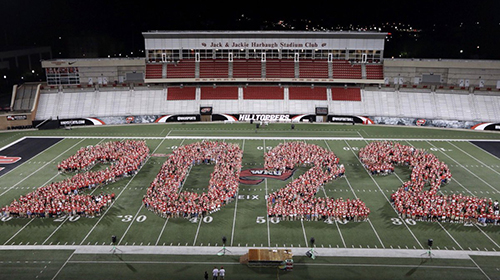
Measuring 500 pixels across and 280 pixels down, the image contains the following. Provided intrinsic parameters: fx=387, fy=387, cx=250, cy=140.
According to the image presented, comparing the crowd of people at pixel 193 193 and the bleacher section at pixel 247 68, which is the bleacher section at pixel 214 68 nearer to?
the bleacher section at pixel 247 68

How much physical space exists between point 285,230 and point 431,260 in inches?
310

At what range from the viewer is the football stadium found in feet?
66.5

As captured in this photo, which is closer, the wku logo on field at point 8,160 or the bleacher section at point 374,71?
the wku logo on field at point 8,160

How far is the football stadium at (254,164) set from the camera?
20266mm

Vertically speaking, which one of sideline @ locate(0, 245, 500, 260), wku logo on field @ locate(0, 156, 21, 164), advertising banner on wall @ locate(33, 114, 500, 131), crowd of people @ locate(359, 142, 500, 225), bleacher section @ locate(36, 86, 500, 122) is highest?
bleacher section @ locate(36, 86, 500, 122)

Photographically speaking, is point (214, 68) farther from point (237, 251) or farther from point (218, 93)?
point (237, 251)

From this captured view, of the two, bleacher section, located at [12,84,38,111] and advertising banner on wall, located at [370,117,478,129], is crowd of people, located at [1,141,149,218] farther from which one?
advertising banner on wall, located at [370,117,478,129]

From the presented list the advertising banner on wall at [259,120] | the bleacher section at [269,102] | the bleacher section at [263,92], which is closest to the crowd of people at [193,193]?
the advertising banner on wall at [259,120]

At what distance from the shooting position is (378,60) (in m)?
55.2

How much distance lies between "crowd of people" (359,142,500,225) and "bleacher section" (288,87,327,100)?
814 inches

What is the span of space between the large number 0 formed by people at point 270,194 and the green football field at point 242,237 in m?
0.65

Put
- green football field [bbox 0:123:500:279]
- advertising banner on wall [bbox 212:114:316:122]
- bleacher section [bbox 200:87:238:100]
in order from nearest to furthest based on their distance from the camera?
green football field [bbox 0:123:500:279]
advertising banner on wall [bbox 212:114:316:122]
bleacher section [bbox 200:87:238:100]

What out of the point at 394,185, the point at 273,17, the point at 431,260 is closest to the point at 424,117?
the point at 394,185

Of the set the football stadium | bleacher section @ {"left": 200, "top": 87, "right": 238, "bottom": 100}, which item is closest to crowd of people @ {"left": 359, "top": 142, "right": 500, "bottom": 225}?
the football stadium
